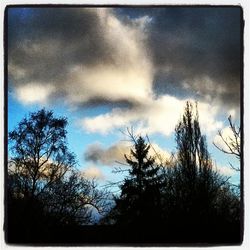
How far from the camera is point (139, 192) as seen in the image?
616 cm

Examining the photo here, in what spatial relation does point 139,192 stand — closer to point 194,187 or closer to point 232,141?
point 194,187

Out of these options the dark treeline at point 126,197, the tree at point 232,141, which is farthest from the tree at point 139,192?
the tree at point 232,141

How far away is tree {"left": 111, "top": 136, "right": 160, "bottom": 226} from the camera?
20.1 ft

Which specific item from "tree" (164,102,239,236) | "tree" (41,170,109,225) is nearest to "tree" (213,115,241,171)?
"tree" (164,102,239,236)

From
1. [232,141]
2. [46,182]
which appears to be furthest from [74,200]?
[232,141]

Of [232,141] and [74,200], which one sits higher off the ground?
[232,141]

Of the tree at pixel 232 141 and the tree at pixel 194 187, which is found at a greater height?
the tree at pixel 232 141

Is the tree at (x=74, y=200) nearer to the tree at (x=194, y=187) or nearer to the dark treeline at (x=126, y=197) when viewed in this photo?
the dark treeline at (x=126, y=197)

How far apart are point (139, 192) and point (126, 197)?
92 mm

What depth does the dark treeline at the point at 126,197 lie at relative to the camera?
→ 239 inches

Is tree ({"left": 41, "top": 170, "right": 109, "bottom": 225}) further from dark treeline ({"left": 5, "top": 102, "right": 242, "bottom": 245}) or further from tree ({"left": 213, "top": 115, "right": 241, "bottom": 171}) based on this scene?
tree ({"left": 213, "top": 115, "right": 241, "bottom": 171})

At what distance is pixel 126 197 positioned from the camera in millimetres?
6152

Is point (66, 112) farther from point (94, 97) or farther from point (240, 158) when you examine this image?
point (240, 158)

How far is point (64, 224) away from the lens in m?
6.10
